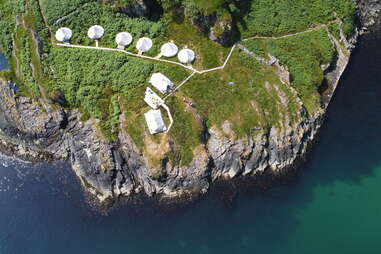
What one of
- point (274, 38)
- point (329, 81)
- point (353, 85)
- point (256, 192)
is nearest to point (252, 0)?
point (274, 38)

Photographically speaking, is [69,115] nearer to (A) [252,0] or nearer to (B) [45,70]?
(B) [45,70]

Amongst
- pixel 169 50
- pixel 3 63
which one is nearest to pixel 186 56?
pixel 169 50

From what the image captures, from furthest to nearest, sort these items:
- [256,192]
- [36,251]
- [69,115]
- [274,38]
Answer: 1. [274,38]
2. [69,115]
3. [256,192]
4. [36,251]

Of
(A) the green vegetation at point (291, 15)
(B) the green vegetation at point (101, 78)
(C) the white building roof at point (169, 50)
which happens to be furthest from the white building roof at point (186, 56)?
(A) the green vegetation at point (291, 15)

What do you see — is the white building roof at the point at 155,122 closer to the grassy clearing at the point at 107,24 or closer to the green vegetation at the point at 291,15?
the grassy clearing at the point at 107,24

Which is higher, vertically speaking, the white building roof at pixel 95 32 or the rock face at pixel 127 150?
the white building roof at pixel 95 32

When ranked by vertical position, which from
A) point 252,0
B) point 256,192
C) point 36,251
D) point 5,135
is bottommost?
point 36,251

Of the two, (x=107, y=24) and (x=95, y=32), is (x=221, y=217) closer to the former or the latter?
(x=95, y=32)

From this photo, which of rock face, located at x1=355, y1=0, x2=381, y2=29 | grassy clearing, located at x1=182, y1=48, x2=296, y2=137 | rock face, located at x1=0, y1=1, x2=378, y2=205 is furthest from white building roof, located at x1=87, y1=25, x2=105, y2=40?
rock face, located at x1=355, y1=0, x2=381, y2=29
